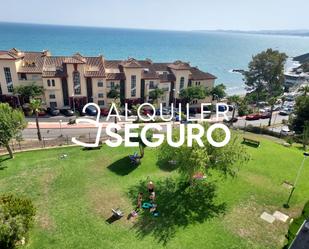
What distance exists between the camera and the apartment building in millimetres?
61750

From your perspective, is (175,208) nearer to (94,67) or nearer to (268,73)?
(94,67)

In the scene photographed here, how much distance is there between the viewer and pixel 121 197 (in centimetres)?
2909

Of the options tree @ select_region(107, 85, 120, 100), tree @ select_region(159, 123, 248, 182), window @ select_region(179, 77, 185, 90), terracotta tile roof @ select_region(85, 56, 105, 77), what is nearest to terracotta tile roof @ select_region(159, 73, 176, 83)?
window @ select_region(179, 77, 185, 90)

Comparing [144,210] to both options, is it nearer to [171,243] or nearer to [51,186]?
[171,243]

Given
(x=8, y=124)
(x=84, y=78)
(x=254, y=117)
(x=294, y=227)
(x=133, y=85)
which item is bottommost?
(x=294, y=227)

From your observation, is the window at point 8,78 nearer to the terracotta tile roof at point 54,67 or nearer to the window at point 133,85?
the terracotta tile roof at point 54,67

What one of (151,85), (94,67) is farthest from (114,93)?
(151,85)

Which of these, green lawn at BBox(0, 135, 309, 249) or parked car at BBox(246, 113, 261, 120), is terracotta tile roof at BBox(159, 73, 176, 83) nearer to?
parked car at BBox(246, 113, 261, 120)

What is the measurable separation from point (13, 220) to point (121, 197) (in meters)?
11.2

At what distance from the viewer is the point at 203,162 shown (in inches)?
1045

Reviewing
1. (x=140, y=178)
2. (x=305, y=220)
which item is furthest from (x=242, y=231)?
(x=140, y=178)

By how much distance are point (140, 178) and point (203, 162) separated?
929cm

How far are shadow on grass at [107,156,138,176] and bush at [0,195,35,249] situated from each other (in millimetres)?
13017

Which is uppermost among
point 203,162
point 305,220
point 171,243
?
point 203,162
